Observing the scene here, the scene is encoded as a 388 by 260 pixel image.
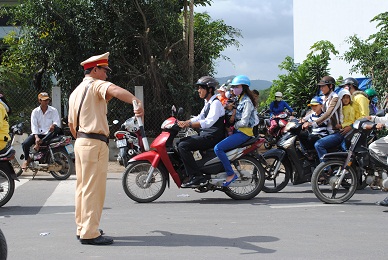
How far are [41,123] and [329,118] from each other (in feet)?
19.7

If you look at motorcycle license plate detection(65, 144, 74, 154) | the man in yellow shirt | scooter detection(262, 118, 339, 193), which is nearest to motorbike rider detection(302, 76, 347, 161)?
scooter detection(262, 118, 339, 193)

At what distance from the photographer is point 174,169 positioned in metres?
9.82

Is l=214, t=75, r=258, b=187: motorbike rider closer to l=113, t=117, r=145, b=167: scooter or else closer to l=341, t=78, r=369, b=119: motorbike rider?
l=341, t=78, r=369, b=119: motorbike rider

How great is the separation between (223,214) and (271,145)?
680 centimetres

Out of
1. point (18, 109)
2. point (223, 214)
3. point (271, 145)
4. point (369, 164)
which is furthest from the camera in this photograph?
point (18, 109)

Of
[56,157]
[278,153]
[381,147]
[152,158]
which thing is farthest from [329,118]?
[56,157]

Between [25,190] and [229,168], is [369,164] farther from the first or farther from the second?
[25,190]

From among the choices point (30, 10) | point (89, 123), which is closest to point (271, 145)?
point (30, 10)

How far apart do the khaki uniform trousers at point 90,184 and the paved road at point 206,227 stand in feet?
0.76

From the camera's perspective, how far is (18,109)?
16719mm

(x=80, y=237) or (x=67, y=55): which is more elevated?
(x=67, y=55)

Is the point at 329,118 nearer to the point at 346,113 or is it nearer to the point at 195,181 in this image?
the point at 346,113

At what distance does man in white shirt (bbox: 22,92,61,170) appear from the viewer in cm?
1334

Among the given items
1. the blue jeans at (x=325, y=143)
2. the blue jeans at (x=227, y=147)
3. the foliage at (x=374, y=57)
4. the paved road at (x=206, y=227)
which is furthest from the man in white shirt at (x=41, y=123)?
the foliage at (x=374, y=57)
